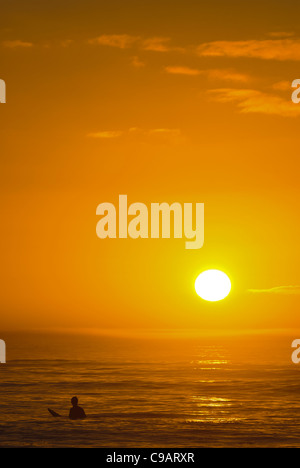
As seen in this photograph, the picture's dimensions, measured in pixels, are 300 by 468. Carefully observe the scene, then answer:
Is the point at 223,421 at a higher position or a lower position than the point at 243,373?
lower

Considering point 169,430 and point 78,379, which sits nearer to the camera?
point 169,430

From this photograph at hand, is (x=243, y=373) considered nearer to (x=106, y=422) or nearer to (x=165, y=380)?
(x=165, y=380)

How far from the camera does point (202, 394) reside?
7150 cm

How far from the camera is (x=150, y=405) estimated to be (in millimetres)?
60594

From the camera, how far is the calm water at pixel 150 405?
44344 mm

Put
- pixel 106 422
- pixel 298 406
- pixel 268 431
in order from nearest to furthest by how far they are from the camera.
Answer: pixel 268 431 < pixel 106 422 < pixel 298 406

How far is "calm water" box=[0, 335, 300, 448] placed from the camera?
44344mm

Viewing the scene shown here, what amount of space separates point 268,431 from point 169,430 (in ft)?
20.5

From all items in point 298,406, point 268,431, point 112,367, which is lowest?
point 268,431
